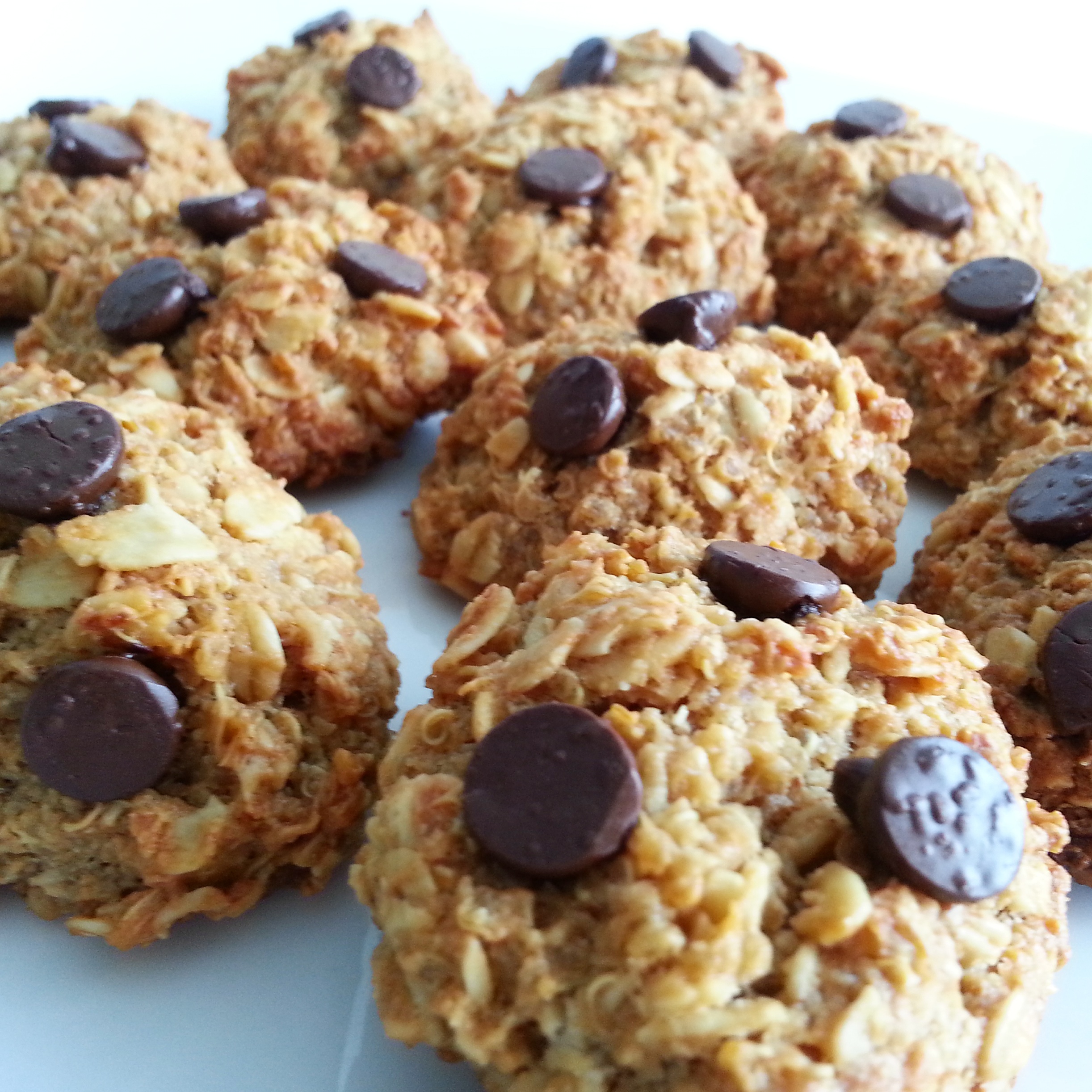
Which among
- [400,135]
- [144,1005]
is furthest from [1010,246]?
[144,1005]

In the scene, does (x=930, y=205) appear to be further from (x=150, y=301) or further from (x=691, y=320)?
(x=150, y=301)

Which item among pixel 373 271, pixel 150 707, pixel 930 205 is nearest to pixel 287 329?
pixel 373 271

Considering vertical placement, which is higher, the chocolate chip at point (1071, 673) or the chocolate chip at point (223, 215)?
the chocolate chip at point (223, 215)

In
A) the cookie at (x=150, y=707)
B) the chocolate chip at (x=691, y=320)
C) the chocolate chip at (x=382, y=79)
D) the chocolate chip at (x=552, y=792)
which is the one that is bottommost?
the cookie at (x=150, y=707)

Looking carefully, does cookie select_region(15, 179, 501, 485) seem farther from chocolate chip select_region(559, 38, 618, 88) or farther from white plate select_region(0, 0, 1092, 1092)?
chocolate chip select_region(559, 38, 618, 88)

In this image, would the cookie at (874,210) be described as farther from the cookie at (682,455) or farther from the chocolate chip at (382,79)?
the chocolate chip at (382,79)

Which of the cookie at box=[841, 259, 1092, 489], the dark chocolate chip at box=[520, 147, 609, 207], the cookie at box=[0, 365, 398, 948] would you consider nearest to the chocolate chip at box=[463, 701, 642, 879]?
the cookie at box=[0, 365, 398, 948]

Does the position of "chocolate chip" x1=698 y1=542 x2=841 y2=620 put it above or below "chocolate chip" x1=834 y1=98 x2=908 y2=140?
below

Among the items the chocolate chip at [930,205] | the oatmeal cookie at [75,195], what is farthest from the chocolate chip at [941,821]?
the oatmeal cookie at [75,195]
